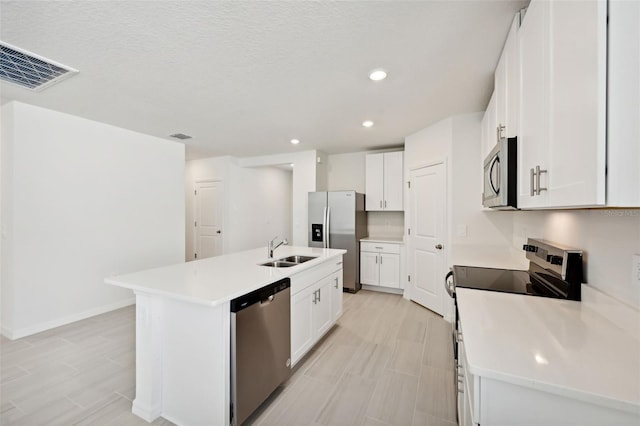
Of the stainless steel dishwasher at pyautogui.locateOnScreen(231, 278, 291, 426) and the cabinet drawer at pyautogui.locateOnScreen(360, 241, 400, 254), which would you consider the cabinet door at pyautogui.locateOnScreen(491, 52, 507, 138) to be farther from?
the cabinet drawer at pyautogui.locateOnScreen(360, 241, 400, 254)

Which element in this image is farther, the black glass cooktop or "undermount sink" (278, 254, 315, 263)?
"undermount sink" (278, 254, 315, 263)

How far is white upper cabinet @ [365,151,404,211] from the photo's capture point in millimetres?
4500

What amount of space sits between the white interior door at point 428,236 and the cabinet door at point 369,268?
0.65m

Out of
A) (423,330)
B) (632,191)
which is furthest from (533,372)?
(423,330)

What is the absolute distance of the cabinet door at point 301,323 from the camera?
2168 millimetres

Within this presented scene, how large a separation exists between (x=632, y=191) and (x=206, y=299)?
5.48ft

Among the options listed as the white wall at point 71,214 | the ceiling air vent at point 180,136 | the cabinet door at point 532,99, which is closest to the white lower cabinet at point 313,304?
the cabinet door at point 532,99

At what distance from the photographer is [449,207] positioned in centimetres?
325

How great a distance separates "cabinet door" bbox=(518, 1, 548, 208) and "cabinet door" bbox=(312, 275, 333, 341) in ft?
5.95

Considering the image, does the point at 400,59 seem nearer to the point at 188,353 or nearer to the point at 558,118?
the point at 558,118

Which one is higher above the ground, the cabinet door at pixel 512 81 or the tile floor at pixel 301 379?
the cabinet door at pixel 512 81

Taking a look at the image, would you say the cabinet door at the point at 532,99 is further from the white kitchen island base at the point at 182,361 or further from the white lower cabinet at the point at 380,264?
the white lower cabinet at the point at 380,264

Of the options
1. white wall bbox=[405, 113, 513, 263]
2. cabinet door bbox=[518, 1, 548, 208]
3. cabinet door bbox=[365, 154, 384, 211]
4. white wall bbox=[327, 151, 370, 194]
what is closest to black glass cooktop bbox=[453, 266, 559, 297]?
cabinet door bbox=[518, 1, 548, 208]

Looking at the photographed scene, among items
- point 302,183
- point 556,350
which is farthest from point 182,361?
point 302,183
